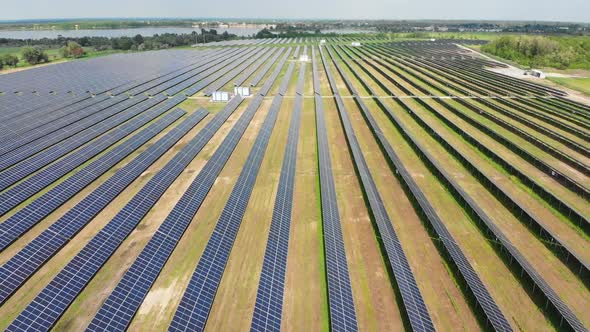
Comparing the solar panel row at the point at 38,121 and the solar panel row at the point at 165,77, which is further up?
the solar panel row at the point at 165,77

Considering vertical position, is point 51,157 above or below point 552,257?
above

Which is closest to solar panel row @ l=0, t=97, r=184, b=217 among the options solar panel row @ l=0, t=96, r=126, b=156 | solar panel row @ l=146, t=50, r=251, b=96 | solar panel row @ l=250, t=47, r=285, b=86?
solar panel row @ l=0, t=96, r=126, b=156

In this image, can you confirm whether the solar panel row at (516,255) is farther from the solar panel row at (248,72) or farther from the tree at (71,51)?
the tree at (71,51)

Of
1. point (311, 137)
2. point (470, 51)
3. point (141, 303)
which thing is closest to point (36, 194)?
point (141, 303)

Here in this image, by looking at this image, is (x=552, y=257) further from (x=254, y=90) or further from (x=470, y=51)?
(x=470, y=51)

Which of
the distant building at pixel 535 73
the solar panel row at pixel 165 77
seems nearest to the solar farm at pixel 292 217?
the solar panel row at pixel 165 77

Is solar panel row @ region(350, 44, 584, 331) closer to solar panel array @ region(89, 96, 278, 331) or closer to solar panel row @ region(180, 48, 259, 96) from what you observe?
solar panel array @ region(89, 96, 278, 331)
